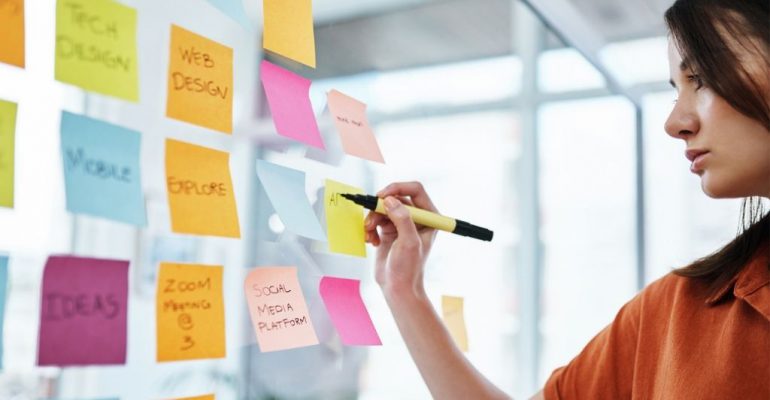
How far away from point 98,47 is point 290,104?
0.21 m

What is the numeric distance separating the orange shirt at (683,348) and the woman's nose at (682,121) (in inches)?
7.2

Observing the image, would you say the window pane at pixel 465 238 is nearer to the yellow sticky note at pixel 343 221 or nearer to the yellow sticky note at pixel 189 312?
the yellow sticky note at pixel 343 221

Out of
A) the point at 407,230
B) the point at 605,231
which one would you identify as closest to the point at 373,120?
the point at 407,230

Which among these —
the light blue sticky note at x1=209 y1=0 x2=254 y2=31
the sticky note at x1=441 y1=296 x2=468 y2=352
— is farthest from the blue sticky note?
the sticky note at x1=441 y1=296 x2=468 y2=352

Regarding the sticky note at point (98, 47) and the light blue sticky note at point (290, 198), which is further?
the light blue sticky note at point (290, 198)

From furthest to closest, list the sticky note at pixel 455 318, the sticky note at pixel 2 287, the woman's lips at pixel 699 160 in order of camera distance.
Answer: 1. the sticky note at pixel 455 318
2. the woman's lips at pixel 699 160
3. the sticky note at pixel 2 287

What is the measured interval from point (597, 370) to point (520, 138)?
60 cm

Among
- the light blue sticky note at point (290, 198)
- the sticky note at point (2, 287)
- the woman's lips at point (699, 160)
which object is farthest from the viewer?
the woman's lips at point (699, 160)

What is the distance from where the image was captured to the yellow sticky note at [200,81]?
0.54m

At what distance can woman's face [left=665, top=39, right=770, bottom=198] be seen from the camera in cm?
72

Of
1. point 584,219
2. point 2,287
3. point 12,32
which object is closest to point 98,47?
point 12,32

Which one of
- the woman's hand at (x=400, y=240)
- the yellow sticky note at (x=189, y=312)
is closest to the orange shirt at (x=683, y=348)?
the woman's hand at (x=400, y=240)

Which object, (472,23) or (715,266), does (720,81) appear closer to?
(715,266)

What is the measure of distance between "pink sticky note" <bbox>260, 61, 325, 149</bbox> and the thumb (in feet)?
0.33
